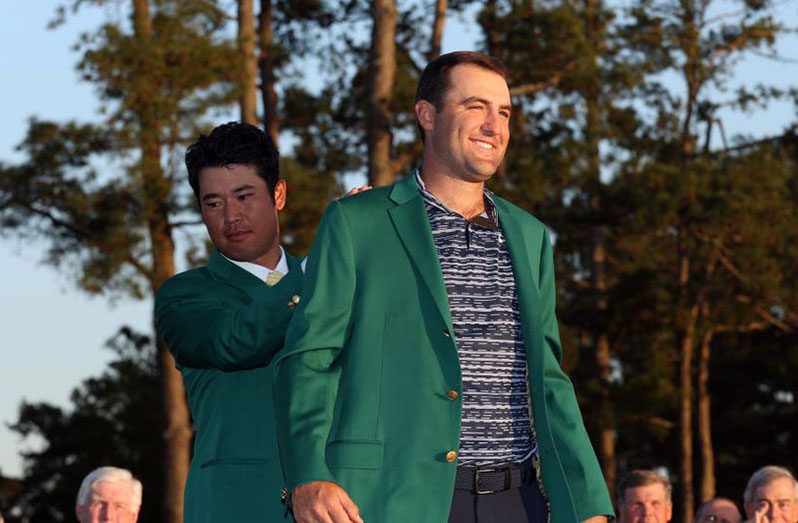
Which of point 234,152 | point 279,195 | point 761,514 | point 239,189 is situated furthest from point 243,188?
point 761,514

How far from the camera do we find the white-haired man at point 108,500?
10039 mm

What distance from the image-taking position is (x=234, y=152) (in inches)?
235

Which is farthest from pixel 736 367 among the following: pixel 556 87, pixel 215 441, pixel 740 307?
pixel 215 441

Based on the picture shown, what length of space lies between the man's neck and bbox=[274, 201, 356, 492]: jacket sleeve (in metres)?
0.36

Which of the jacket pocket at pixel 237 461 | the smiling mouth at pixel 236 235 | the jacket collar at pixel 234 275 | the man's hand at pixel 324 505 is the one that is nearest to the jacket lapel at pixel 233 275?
the jacket collar at pixel 234 275

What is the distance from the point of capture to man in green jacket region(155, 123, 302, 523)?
5379mm

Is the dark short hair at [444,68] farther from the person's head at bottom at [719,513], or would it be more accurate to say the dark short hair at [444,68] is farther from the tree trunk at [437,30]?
the tree trunk at [437,30]

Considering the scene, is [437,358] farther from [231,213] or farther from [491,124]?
[231,213]

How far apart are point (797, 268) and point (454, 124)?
31545mm

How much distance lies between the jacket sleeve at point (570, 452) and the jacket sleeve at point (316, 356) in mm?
626

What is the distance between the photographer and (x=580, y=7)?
31.4 m

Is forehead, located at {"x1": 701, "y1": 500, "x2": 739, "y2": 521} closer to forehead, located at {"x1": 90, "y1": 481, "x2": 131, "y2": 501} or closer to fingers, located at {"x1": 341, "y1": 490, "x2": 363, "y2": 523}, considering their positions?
forehead, located at {"x1": 90, "y1": 481, "x2": 131, "y2": 501}

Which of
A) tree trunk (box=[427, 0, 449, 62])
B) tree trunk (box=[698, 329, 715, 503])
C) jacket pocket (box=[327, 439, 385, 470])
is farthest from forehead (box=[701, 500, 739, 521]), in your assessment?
tree trunk (box=[698, 329, 715, 503])

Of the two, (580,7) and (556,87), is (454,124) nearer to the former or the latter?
(556,87)
